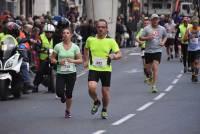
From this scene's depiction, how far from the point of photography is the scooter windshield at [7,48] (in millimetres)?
18266

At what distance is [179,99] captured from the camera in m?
18.1

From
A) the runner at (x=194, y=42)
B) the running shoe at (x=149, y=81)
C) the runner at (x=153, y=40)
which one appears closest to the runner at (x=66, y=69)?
the runner at (x=153, y=40)

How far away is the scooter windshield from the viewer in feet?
59.9

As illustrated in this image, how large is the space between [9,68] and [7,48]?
0.54m

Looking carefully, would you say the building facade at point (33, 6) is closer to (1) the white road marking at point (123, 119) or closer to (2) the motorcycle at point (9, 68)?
(2) the motorcycle at point (9, 68)

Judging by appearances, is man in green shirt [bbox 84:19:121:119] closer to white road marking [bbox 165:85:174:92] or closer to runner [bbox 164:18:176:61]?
white road marking [bbox 165:85:174:92]

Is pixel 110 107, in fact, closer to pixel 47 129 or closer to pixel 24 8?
pixel 47 129

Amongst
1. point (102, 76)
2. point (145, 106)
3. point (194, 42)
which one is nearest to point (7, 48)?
point (145, 106)

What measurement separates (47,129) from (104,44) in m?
2.18

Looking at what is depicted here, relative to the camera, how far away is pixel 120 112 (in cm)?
1564

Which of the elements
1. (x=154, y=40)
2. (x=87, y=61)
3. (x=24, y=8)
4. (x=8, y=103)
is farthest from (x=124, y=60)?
(x=87, y=61)

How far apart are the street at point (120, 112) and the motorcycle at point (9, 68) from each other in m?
0.32

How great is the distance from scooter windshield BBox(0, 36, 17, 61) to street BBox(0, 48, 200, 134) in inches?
42.1

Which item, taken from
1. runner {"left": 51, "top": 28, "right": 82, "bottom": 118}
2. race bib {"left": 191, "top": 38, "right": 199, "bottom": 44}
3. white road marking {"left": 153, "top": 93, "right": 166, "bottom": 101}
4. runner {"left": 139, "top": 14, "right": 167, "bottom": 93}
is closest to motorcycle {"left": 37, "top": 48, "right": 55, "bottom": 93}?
runner {"left": 139, "top": 14, "right": 167, "bottom": 93}
